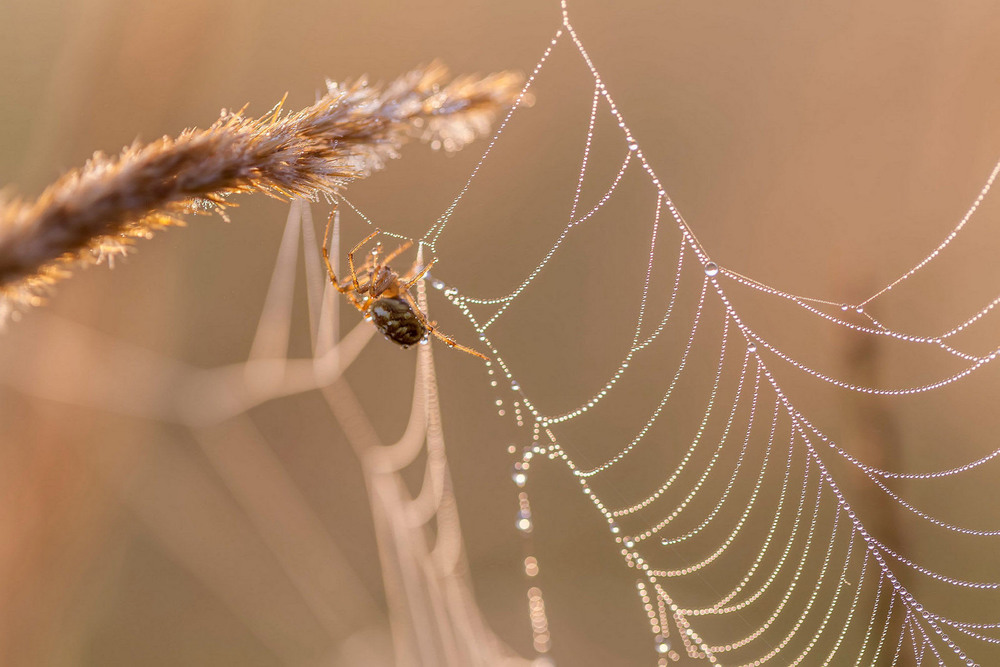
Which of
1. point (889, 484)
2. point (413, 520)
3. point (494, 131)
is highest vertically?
point (494, 131)

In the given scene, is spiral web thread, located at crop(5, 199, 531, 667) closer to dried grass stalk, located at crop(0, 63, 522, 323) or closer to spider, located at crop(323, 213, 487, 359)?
spider, located at crop(323, 213, 487, 359)

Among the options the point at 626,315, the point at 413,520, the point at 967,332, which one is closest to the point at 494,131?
the point at 626,315

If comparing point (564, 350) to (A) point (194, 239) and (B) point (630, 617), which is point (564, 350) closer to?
(B) point (630, 617)

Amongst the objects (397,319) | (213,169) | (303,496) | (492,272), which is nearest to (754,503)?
(492,272)

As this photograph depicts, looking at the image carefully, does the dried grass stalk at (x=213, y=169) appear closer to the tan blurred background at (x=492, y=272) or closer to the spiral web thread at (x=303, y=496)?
the tan blurred background at (x=492, y=272)

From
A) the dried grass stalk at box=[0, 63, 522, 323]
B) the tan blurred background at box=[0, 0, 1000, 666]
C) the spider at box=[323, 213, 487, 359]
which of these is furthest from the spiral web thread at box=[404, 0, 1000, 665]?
the dried grass stalk at box=[0, 63, 522, 323]

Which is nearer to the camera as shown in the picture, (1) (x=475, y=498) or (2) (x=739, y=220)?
(2) (x=739, y=220)
